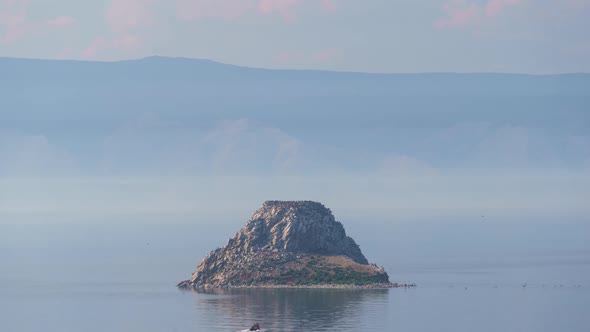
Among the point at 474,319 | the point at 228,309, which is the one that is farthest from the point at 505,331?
the point at 228,309

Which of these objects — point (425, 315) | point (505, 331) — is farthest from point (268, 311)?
point (505, 331)

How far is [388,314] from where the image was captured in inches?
7451

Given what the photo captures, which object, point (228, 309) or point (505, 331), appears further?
point (228, 309)

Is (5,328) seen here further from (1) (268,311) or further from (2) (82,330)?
(1) (268,311)

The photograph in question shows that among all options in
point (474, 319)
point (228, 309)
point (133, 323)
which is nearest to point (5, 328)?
point (133, 323)

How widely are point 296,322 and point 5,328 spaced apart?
3714 centimetres

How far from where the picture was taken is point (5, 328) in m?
189

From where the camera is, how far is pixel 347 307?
7736 inches

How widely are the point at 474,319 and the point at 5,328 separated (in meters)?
58.9

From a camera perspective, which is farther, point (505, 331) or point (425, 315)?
point (425, 315)

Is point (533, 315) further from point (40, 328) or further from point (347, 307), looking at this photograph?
point (40, 328)

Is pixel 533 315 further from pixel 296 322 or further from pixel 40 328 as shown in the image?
pixel 40 328

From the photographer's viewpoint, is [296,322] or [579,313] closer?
[296,322]

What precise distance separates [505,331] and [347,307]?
84.1 feet
